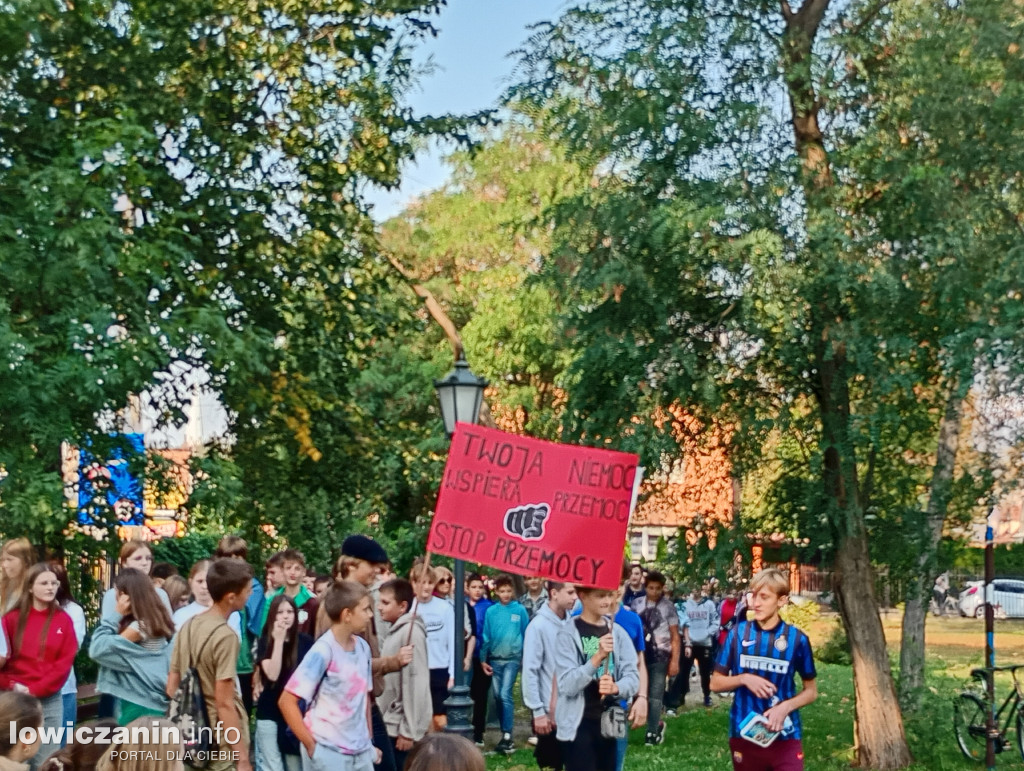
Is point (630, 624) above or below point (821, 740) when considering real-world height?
above

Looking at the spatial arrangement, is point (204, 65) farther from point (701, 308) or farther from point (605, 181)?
point (701, 308)

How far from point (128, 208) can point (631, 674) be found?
10.8 metres

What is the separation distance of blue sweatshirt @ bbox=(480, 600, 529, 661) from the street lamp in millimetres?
4825

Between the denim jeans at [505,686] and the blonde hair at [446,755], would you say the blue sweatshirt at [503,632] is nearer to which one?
the denim jeans at [505,686]

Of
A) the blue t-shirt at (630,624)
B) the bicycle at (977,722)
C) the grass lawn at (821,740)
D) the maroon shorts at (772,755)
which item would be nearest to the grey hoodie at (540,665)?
the blue t-shirt at (630,624)

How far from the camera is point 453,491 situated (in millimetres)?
10320

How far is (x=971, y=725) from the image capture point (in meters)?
15.6

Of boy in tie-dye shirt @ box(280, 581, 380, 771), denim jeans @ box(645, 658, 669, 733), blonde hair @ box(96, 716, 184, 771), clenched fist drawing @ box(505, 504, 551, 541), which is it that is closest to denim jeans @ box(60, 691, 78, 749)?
boy in tie-dye shirt @ box(280, 581, 380, 771)

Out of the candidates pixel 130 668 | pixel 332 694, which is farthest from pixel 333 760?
pixel 130 668

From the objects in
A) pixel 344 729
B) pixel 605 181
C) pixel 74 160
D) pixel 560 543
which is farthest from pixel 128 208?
pixel 344 729

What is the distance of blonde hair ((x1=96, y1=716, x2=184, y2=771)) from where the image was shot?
168 inches

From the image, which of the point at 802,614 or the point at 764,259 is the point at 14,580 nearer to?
the point at 764,259

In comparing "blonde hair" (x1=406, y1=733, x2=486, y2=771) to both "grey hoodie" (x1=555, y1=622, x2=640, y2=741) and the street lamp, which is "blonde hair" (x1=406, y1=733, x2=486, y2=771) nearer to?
"grey hoodie" (x1=555, y1=622, x2=640, y2=741)

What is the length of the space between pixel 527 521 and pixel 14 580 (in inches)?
131
